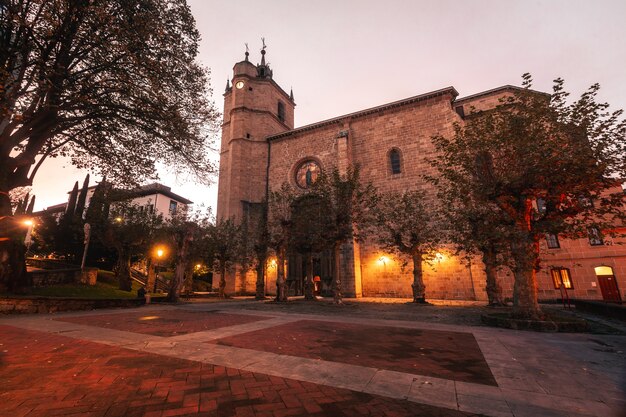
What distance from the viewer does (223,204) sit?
1022 inches

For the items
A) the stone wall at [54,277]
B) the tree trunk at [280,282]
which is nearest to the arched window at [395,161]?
the tree trunk at [280,282]

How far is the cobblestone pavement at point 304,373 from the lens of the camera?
2832 mm

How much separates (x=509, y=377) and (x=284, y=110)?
32.7 meters

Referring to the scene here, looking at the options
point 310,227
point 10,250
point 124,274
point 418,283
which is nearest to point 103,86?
point 10,250

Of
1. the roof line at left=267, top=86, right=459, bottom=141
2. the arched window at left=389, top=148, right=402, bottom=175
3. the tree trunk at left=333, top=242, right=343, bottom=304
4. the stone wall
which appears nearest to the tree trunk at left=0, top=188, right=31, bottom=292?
the stone wall

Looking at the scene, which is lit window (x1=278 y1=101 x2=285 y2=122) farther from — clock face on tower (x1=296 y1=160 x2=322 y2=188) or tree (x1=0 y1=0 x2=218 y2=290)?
tree (x1=0 y1=0 x2=218 y2=290)

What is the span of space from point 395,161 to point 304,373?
66.1ft

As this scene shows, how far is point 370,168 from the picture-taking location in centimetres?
2222

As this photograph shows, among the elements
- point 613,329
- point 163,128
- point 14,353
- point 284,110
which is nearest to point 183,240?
point 163,128

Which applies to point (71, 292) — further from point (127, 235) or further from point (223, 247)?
point (223, 247)

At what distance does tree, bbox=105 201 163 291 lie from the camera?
734 inches

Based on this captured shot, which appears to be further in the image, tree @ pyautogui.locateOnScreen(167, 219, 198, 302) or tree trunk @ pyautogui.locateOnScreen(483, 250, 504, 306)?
tree @ pyautogui.locateOnScreen(167, 219, 198, 302)

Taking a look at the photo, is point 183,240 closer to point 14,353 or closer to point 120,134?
point 120,134

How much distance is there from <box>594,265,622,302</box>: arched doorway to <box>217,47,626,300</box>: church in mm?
43
